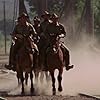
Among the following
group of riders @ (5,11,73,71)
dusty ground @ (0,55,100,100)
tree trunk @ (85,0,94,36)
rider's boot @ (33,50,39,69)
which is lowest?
dusty ground @ (0,55,100,100)

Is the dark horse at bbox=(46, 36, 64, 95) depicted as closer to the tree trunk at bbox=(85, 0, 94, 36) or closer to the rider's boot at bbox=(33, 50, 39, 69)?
the rider's boot at bbox=(33, 50, 39, 69)

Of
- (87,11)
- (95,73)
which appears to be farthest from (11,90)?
(87,11)

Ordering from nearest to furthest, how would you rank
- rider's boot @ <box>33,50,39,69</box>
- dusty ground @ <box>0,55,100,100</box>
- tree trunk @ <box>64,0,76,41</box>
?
dusty ground @ <box>0,55,100,100</box> < rider's boot @ <box>33,50,39,69</box> < tree trunk @ <box>64,0,76,41</box>

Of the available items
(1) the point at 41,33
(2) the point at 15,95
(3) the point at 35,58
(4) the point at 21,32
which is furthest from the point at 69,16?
(2) the point at 15,95

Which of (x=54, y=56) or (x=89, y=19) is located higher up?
(x=89, y=19)

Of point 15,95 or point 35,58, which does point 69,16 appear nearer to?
point 35,58

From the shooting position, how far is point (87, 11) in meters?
41.4

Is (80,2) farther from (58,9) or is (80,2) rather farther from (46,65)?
(46,65)

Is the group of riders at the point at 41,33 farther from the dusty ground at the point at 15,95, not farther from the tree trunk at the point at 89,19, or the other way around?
the tree trunk at the point at 89,19

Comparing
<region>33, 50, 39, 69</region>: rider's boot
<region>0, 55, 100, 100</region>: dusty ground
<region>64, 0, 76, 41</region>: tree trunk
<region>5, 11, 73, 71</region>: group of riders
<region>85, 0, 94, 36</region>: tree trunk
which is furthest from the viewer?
<region>64, 0, 76, 41</region>: tree trunk

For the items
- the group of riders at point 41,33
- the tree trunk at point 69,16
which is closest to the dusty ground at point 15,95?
the group of riders at point 41,33

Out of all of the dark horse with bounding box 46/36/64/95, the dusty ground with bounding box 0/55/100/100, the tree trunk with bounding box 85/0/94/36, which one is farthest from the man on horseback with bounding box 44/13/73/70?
the tree trunk with bounding box 85/0/94/36

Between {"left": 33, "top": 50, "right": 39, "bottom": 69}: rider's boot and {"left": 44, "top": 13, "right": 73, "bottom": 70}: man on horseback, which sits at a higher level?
{"left": 44, "top": 13, "right": 73, "bottom": 70}: man on horseback

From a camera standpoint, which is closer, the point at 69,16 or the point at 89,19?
the point at 89,19
